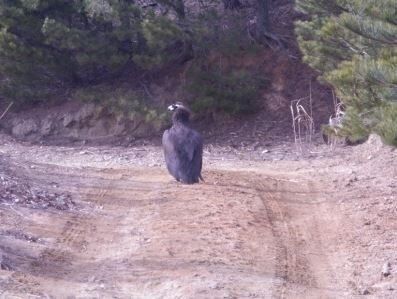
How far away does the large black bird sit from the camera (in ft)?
41.2

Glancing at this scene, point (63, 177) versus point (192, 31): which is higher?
point (192, 31)

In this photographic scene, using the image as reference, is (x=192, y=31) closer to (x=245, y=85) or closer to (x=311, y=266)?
(x=245, y=85)

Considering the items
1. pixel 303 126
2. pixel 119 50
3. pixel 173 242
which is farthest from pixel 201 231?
pixel 303 126

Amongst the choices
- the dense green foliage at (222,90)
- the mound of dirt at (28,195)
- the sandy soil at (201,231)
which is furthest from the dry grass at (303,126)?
the mound of dirt at (28,195)

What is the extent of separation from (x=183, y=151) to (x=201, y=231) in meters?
3.58

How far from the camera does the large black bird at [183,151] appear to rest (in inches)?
495

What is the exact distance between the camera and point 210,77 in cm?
1891

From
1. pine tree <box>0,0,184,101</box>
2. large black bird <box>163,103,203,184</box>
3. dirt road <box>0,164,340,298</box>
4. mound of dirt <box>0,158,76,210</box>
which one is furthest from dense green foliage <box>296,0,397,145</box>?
pine tree <box>0,0,184,101</box>

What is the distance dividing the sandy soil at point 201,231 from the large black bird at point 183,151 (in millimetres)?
229

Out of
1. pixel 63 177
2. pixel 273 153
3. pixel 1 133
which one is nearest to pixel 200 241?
pixel 63 177

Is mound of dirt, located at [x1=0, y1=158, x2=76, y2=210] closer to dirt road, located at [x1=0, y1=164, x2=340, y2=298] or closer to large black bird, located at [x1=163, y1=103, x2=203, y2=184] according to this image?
dirt road, located at [x1=0, y1=164, x2=340, y2=298]

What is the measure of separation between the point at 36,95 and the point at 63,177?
6.51m

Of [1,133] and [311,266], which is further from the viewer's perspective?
[1,133]

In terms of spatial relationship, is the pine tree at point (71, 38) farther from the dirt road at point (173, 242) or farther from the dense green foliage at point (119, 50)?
the dirt road at point (173, 242)
